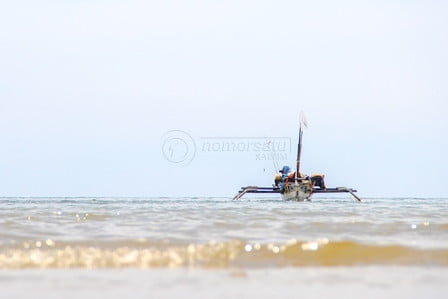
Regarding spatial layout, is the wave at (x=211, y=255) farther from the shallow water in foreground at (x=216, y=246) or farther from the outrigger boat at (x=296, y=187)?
the outrigger boat at (x=296, y=187)

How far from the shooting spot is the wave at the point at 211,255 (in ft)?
38.2

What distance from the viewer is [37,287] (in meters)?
9.20

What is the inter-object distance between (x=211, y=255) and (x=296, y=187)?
8355cm

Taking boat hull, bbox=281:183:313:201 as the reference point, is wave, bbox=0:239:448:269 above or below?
below

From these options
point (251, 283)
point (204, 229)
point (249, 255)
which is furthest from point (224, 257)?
point (204, 229)

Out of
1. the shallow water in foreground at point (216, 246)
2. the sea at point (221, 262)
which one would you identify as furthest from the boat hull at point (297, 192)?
the sea at point (221, 262)

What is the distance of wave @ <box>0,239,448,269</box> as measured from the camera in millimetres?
11641

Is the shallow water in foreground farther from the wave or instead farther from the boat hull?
the boat hull

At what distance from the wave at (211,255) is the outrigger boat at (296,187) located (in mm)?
80008

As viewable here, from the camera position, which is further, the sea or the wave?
the wave

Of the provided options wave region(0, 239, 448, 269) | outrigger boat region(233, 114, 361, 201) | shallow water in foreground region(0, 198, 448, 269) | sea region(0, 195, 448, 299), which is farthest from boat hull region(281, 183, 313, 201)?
wave region(0, 239, 448, 269)

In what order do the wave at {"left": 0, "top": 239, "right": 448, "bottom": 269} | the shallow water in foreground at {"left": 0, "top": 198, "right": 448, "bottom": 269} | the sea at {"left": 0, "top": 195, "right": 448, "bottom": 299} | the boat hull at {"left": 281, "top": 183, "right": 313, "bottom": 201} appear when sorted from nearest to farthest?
the sea at {"left": 0, "top": 195, "right": 448, "bottom": 299}
the wave at {"left": 0, "top": 239, "right": 448, "bottom": 269}
the shallow water in foreground at {"left": 0, "top": 198, "right": 448, "bottom": 269}
the boat hull at {"left": 281, "top": 183, "right": 313, "bottom": 201}

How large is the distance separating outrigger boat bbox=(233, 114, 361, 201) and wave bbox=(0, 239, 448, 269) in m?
80.0

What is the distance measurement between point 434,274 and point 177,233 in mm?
7330
